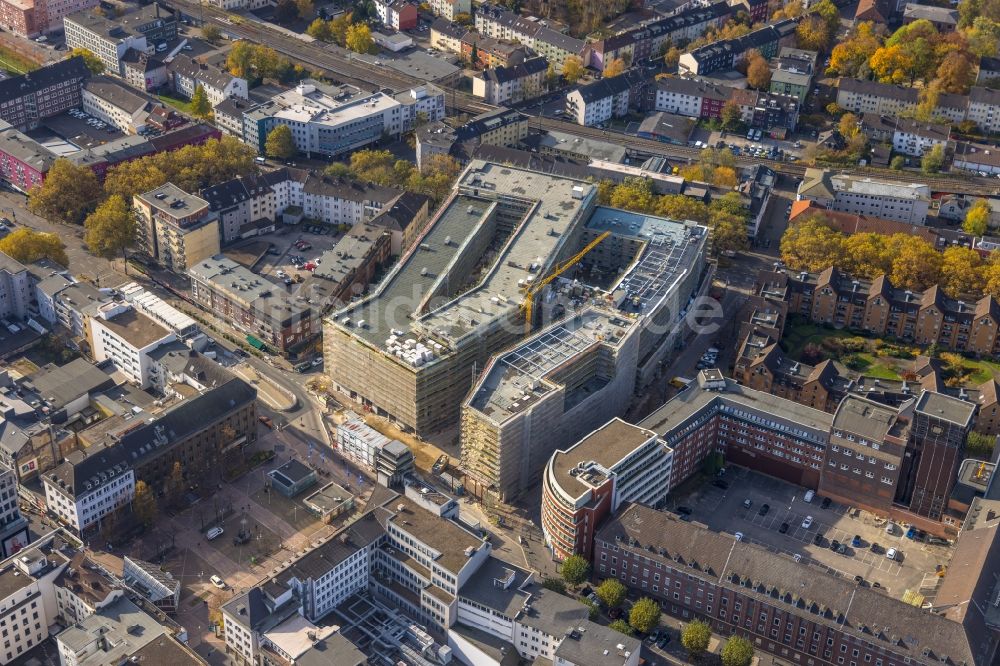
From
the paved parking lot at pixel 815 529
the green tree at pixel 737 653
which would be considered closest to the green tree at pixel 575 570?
the green tree at pixel 737 653

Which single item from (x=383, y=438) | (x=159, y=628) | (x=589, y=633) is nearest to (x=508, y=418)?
(x=383, y=438)

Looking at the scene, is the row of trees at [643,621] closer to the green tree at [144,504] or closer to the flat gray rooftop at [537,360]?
the flat gray rooftop at [537,360]

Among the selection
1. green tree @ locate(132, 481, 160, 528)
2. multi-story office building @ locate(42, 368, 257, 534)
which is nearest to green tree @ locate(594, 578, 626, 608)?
multi-story office building @ locate(42, 368, 257, 534)

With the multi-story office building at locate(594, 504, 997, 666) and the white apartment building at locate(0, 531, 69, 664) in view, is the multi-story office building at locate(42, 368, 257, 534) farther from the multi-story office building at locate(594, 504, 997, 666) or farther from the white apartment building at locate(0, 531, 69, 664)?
the multi-story office building at locate(594, 504, 997, 666)

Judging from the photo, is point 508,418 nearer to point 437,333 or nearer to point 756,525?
point 437,333

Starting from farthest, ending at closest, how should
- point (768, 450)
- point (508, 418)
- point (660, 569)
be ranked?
point (768, 450), point (508, 418), point (660, 569)

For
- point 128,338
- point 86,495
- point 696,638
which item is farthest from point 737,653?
point 128,338
